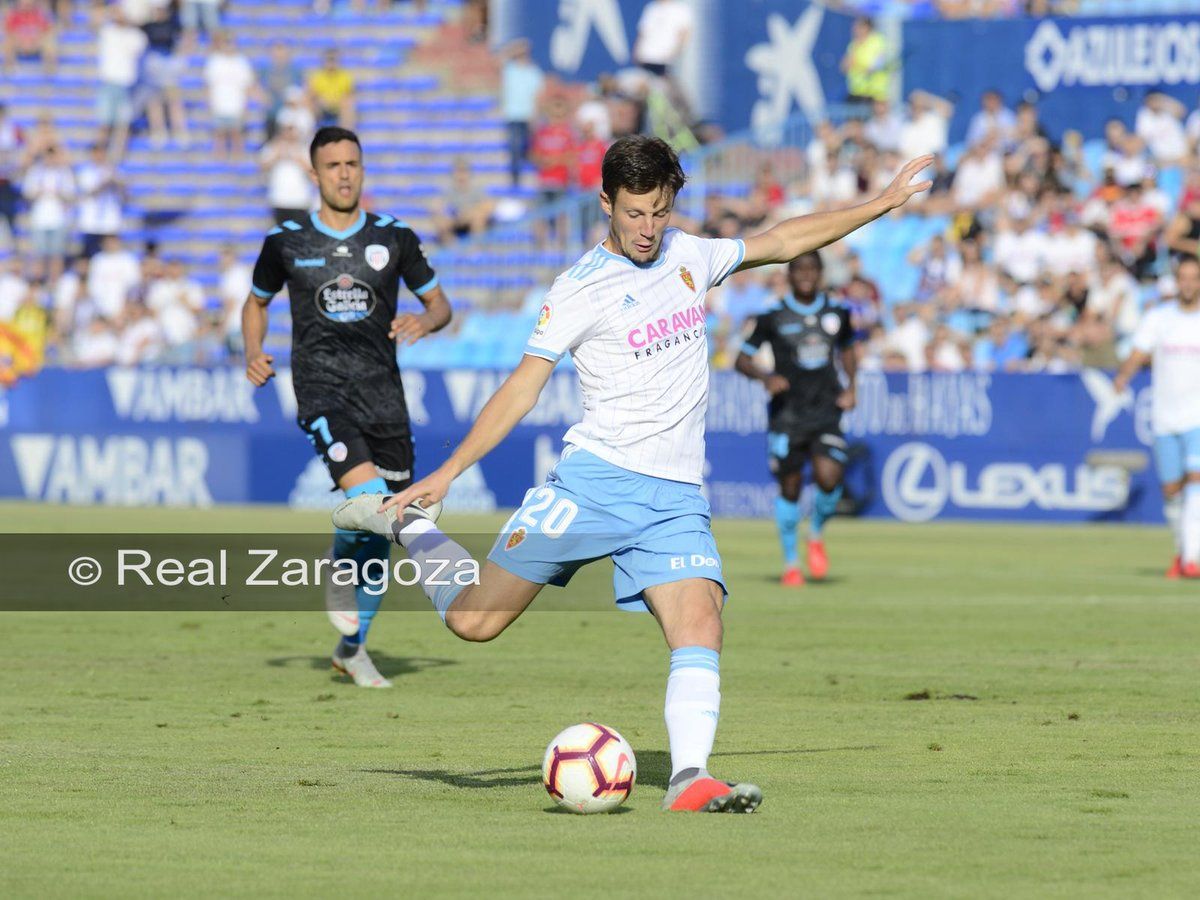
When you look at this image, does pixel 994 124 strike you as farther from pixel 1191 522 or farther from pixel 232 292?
pixel 1191 522

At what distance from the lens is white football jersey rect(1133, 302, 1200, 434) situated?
59.3 feet

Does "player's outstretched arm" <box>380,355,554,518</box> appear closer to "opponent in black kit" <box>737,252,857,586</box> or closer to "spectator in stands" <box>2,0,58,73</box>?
"opponent in black kit" <box>737,252,857,586</box>

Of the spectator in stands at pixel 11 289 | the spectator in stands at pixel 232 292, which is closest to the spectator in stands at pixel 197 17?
the spectator in stands at pixel 232 292

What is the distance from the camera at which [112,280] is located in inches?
1266

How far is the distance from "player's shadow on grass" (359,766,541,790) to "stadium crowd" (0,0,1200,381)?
1525 centimetres

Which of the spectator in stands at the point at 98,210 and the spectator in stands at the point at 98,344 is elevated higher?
the spectator in stands at the point at 98,210

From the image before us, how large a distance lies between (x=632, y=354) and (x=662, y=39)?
25971mm

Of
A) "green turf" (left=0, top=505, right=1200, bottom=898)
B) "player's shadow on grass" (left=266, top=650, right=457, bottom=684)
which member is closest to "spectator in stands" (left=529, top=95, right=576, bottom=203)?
"green turf" (left=0, top=505, right=1200, bottom=898)

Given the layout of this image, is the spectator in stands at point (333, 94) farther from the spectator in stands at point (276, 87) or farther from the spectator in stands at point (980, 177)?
the spectator in stands at point (980, 177)

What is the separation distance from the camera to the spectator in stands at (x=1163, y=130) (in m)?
27.6

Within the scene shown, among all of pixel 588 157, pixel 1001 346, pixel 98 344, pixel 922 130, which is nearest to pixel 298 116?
pixel 98 344

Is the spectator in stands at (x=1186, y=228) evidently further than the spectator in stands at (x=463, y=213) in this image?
No

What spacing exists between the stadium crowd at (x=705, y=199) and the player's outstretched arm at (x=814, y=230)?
14730 mm

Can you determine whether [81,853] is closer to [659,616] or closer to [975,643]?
[659,616]
